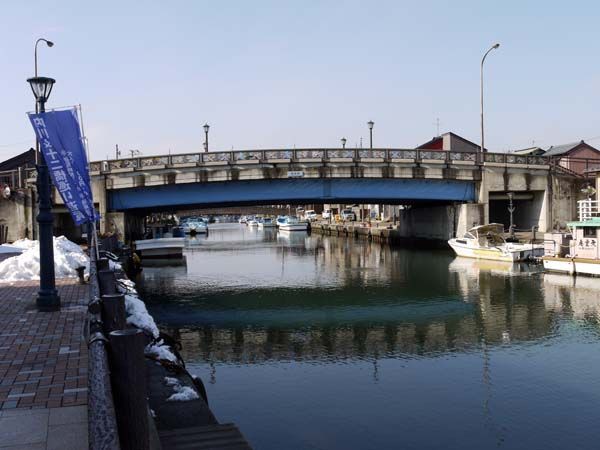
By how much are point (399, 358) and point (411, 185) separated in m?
30.7

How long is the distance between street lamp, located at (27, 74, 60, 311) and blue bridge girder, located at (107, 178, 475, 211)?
27.3 m

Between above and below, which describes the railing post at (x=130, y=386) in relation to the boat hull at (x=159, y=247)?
above

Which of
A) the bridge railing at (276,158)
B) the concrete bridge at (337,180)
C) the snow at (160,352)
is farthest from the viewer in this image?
the concrete bridge at (337,180)

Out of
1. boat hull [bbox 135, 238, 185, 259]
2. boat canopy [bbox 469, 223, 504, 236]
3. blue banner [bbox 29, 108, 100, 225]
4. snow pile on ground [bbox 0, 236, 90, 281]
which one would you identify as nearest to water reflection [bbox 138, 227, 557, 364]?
boat canopy [bbox 469, 223, 504, 236]

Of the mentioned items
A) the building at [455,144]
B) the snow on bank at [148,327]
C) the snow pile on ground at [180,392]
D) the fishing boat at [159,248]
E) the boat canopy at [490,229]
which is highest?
the building at [455,144]

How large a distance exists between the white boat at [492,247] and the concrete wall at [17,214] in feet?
106

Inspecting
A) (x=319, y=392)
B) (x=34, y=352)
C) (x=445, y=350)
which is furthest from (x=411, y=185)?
(x=34, y=352)

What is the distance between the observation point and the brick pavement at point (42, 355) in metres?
7.72

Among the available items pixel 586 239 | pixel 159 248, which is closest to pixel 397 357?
pixel 586 239

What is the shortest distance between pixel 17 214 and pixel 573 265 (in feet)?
125

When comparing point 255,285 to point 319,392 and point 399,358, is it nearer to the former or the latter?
point 399,358

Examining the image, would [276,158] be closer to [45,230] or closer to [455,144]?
[45,230]

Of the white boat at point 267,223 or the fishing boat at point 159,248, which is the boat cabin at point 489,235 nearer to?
the fishing boat at point 159,248

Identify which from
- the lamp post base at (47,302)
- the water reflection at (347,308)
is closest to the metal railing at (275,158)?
the water reflection at (347,308)
